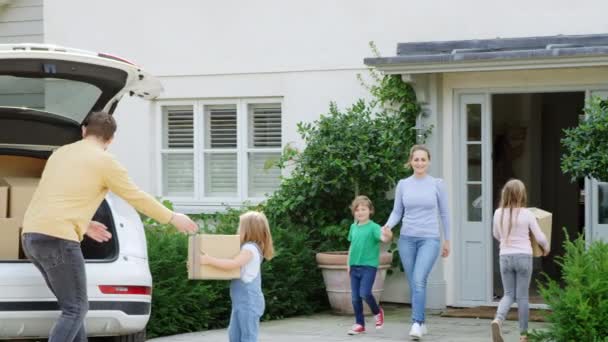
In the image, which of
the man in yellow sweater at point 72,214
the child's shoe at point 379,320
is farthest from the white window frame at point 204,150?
the man in yellow sweater at point 72,214

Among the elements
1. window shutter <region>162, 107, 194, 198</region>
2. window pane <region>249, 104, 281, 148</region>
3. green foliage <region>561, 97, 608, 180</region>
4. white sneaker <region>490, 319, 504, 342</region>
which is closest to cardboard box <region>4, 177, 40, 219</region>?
white sneaker <region>490, 319, 504, 342</region>

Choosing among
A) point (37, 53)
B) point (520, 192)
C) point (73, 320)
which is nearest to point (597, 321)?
point (520, 192)

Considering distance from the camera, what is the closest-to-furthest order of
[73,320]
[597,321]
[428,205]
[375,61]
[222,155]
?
[73,320]
[597,321]
[428,205]
[375,61]
[222,155]

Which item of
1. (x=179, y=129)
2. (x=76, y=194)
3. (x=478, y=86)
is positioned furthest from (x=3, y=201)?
(x=179, y=129)

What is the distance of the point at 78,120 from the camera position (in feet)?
28.2

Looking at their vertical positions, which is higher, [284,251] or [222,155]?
[222,155]

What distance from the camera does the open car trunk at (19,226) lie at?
797 centimetres

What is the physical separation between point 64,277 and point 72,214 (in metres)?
0.39

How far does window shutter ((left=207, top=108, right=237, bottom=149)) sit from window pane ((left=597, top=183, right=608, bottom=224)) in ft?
14.1

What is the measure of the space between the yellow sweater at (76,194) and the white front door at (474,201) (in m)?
5.76

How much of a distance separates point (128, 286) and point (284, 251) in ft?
15.3

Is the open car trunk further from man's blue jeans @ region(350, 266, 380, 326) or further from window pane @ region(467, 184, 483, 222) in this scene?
window pane @ region(467, 184, 483, 222)

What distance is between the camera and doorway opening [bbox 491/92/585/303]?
15.0 metres

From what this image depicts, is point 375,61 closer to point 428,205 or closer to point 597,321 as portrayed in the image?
point 428,205
